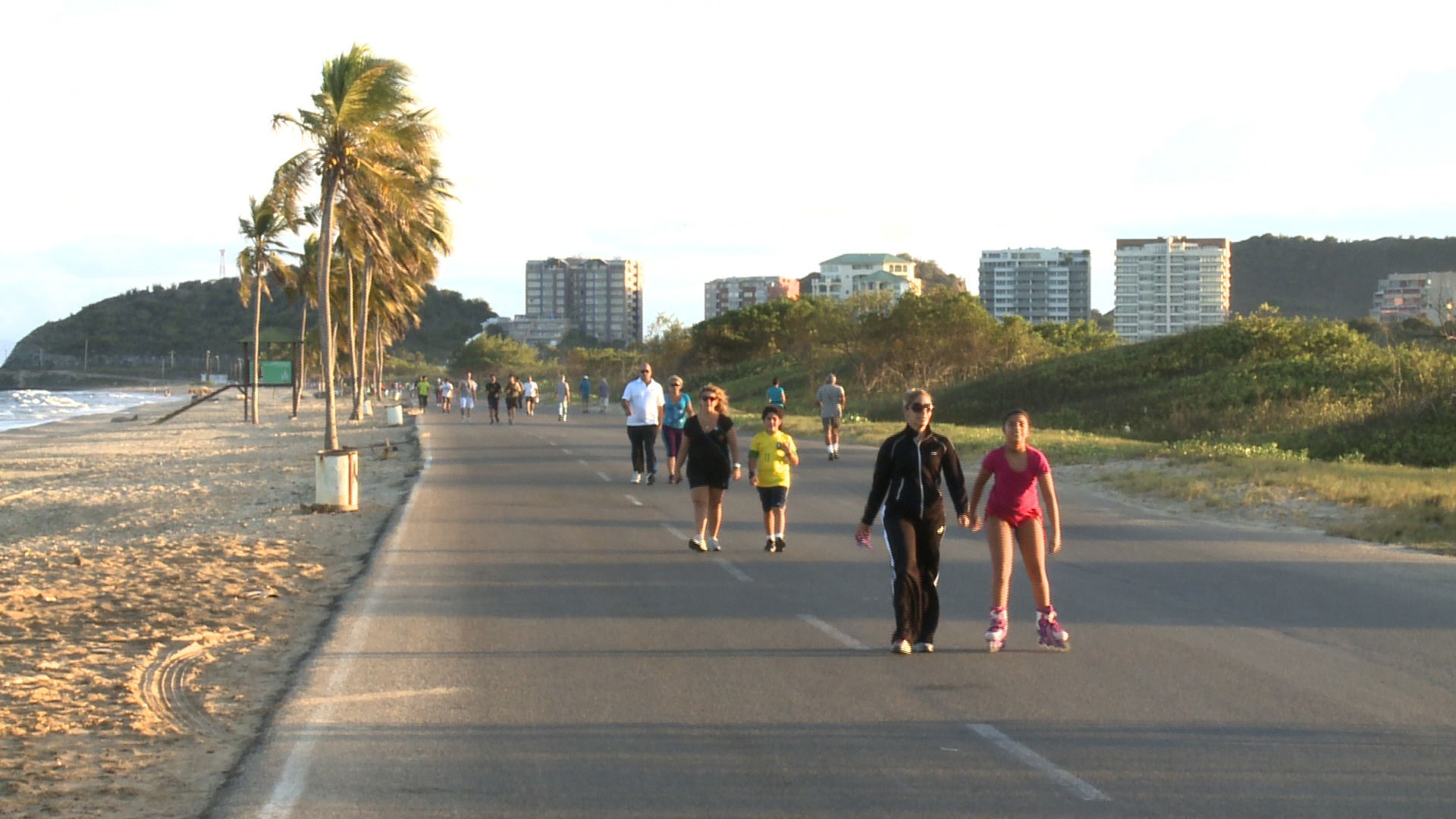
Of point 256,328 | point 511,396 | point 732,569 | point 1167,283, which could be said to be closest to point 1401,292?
point 1167,283

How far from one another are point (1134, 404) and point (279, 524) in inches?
1366

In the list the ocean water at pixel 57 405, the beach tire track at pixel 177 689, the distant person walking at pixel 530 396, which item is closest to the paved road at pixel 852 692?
the beach tire track at pixel 177 689

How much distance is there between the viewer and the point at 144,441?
47375mm

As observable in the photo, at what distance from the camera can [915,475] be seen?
349 inches

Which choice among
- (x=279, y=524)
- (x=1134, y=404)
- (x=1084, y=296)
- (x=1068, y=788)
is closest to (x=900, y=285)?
(x=1084, y=296)

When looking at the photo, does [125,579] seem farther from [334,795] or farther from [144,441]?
[144,441]

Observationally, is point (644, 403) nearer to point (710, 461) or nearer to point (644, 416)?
point (644, 416)

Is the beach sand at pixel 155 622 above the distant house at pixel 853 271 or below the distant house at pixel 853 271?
below

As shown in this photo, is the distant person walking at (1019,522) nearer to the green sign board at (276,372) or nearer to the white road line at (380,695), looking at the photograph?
the white road line at (380,695)

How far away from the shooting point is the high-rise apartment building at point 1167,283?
149 m

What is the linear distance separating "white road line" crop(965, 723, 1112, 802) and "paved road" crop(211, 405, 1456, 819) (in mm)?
15

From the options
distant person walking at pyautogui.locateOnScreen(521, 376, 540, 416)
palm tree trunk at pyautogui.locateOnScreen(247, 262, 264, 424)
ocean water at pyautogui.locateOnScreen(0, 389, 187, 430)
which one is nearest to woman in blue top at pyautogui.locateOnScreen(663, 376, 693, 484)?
→ distant person walking at pyautogui.locateOnScreen(521, 376, 540, 416)

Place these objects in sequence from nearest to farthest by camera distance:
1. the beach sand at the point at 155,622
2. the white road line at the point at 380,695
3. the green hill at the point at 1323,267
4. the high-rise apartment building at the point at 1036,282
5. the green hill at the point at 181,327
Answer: the beach sand at the point at 155,622, the white road line at the point at 380,695, the green hill at the point at 1323,267, the green hill at the point at 181,327, the high-rise apartment building at the point at 1036,282

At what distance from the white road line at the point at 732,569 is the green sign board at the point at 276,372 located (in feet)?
157
